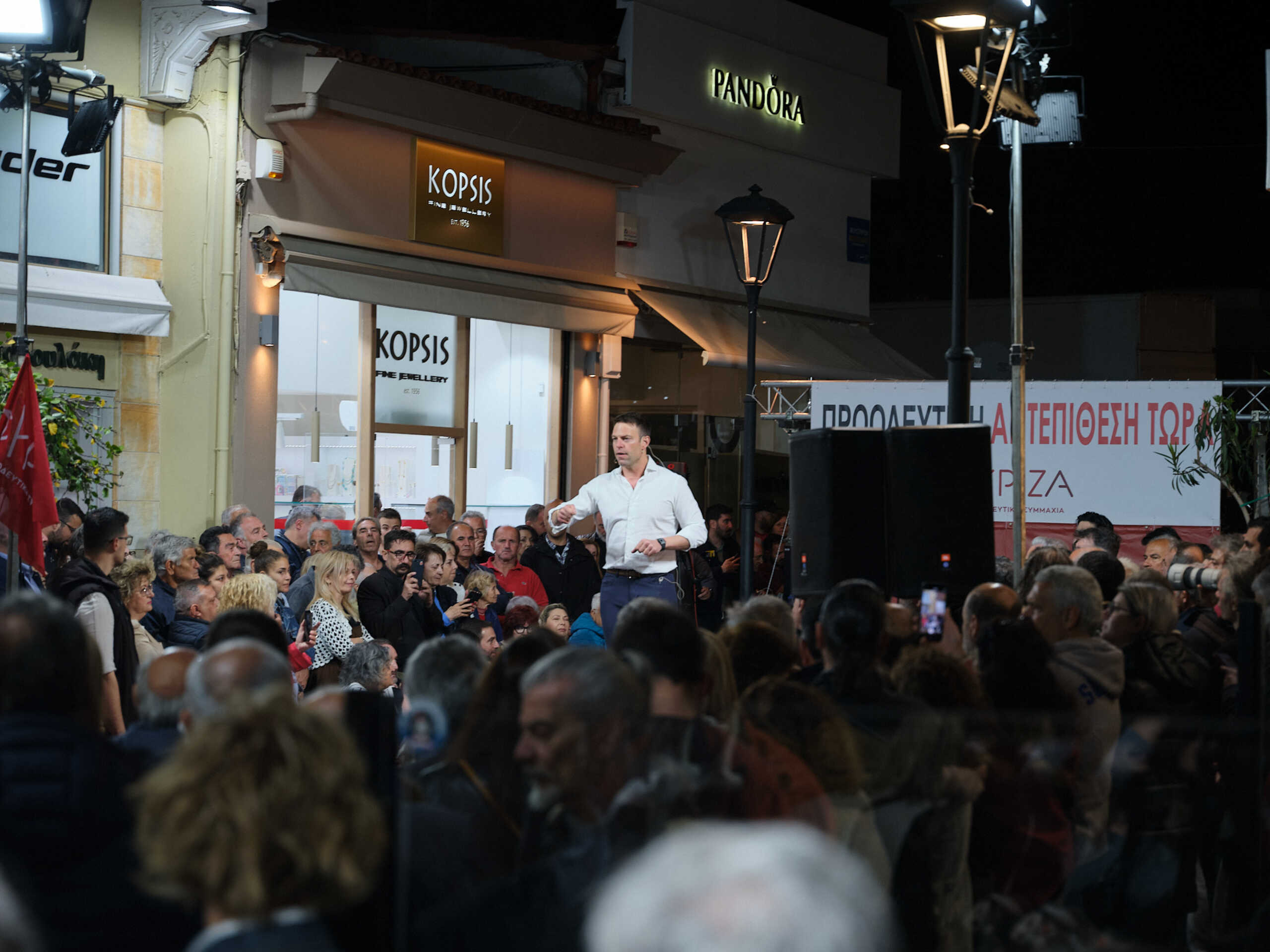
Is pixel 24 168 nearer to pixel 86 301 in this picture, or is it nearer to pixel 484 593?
pixel 484 593

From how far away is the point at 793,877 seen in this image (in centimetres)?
153

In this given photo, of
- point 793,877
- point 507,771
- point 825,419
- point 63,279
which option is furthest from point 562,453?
point 793,877

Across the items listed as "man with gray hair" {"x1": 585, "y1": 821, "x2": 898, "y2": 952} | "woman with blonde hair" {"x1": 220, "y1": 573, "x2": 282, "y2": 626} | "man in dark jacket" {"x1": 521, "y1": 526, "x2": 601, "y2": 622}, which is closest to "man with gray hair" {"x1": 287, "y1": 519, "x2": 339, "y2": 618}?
"woman with blonde hair" {"x1": 220, "y1": 573, "x2": 282, "y2": 626}

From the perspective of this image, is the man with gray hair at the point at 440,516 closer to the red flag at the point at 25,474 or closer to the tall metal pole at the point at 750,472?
the tall metal pole at the point at 750,472

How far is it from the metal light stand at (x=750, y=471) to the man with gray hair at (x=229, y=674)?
22.7ft

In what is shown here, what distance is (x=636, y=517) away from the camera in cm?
834

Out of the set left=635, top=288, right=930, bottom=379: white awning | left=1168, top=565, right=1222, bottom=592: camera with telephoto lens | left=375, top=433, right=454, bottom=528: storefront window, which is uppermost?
left=635, top=288, right=930, bottom=379: white awning

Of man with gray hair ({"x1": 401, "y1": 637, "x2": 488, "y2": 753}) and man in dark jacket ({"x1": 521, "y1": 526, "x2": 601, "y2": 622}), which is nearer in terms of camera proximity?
man with gray hair ({"x1": 401, "y1": 637, "x2": 488, "y2": 753})

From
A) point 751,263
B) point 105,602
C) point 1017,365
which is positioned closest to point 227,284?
point 751,263

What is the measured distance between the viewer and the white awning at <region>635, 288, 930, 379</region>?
692 inches

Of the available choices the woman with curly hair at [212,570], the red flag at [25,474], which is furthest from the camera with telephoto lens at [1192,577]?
the red flag at [25,474]

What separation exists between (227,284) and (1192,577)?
8.78 m

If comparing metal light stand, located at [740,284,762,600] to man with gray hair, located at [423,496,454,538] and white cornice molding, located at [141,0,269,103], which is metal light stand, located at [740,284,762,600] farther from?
white cornice molding, located at [141,0,269,103]

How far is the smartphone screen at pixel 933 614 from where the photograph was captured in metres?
5.70
